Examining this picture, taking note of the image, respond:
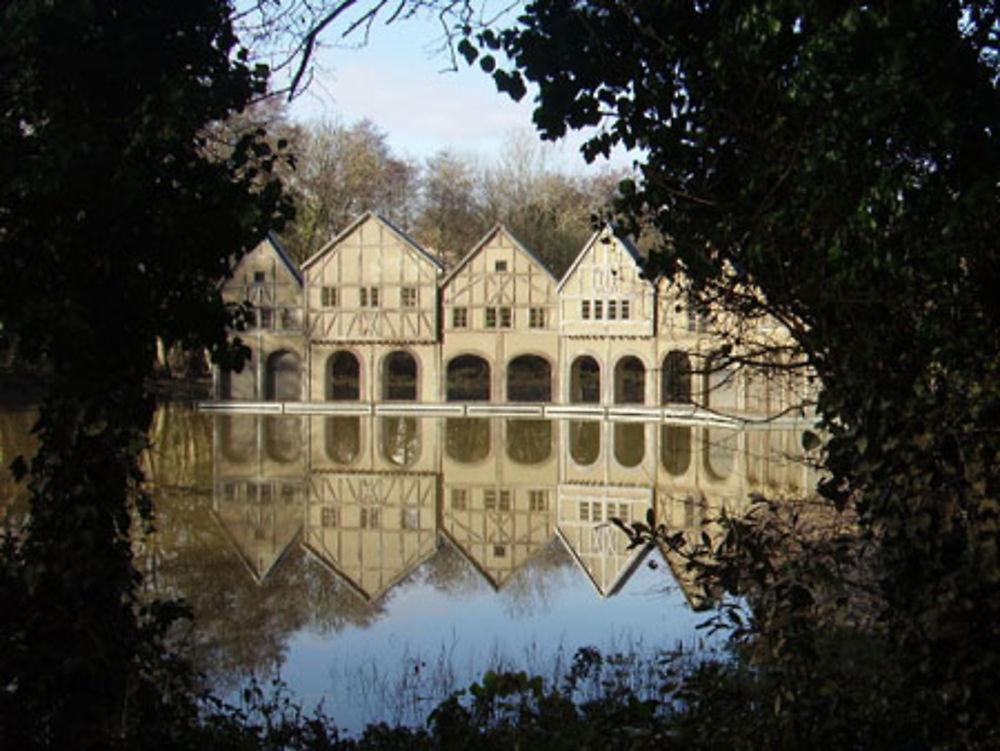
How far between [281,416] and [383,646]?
24624 mm

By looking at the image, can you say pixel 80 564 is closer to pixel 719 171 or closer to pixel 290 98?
pixel 290 98

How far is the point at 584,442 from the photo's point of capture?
2705 centimetres

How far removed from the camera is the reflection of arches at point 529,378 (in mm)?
41969

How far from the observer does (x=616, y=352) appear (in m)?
34.9

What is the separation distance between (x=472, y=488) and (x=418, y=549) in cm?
518

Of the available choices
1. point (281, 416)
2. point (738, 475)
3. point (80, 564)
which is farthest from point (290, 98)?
point (281, 416)

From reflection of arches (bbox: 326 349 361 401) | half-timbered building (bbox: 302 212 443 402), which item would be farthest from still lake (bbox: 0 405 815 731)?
reflection of arches (bbox: 326 349 361 401)

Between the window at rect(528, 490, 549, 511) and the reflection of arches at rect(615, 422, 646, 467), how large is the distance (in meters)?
4.22

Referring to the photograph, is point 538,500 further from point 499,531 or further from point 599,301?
point 599,301

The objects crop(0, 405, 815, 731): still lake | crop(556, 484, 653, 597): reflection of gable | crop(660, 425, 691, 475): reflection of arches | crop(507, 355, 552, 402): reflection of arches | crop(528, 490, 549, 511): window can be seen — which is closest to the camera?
crop(0, 405, 815, 731): still lake

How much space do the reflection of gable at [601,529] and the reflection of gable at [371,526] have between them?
6.97 feet

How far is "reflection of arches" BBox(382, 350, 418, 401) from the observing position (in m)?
37.6

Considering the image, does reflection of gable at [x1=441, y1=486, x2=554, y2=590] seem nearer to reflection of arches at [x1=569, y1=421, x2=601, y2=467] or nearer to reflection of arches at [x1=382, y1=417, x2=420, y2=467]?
reflection of arches at [x1=382, y1=417, x2=420, y2=467]

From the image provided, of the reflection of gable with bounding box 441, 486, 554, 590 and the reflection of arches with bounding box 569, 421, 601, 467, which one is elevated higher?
the reflection of arches with bounding box 569, 421, 601, 467
